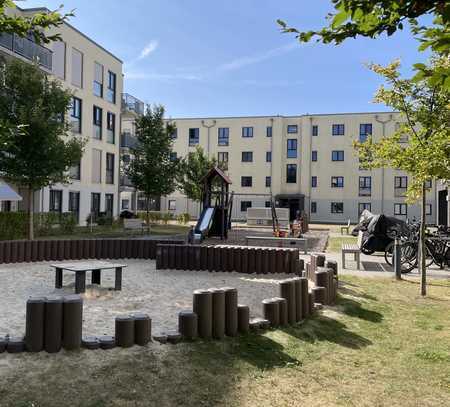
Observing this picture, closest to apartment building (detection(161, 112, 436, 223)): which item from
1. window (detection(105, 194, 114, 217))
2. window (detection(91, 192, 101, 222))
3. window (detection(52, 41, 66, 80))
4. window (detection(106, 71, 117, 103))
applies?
window (detection(106, 71, 117, 103))

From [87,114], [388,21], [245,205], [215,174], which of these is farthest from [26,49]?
[245,205]

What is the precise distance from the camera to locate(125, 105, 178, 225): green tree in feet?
88.6

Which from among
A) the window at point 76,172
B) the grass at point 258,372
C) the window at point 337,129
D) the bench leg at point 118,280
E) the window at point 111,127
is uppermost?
the window at point 337,129

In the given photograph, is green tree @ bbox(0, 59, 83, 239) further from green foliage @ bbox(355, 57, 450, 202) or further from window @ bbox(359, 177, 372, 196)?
window @ bbox(359, 177, 372, 196)

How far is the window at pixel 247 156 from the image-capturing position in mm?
52219

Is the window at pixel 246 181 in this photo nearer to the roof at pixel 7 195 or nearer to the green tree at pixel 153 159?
the green tree at pixel 153 159

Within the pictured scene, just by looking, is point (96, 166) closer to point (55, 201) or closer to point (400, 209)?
point (55, 201)

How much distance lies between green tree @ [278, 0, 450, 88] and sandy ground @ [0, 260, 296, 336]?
467 centimetres

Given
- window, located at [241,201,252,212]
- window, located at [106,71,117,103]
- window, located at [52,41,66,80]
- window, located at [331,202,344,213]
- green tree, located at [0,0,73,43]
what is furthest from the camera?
window, located at [241,201,252,212]

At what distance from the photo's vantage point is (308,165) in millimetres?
50031

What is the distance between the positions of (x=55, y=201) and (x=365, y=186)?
34.5 m

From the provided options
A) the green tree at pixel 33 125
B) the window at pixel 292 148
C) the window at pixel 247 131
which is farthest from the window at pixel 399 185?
the green tree at pixel 33 125

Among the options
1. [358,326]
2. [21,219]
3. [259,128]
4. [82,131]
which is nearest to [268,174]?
[259,128]

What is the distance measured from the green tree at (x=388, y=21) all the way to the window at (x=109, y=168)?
30.8m
